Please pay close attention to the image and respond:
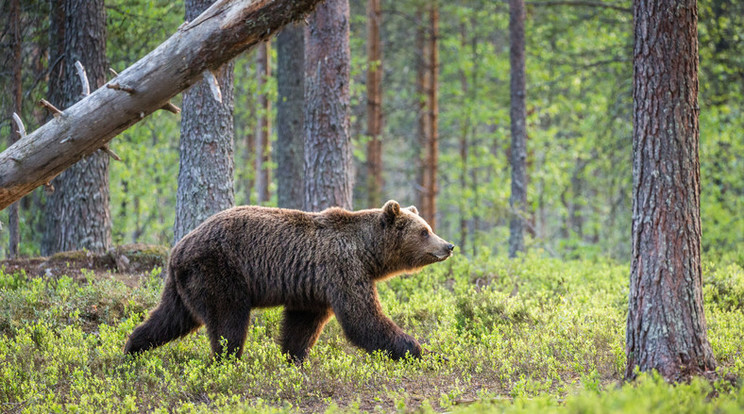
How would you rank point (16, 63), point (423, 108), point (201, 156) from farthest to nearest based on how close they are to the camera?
point (423, 108) → point (16, 63) → point (201, 156)

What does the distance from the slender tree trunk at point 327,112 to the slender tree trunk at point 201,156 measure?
166cm

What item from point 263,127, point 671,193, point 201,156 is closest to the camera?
point 671,193

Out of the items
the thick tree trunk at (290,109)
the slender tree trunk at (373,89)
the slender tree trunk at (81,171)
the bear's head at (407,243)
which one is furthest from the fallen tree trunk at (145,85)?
the slender tree trunk at (373,89)

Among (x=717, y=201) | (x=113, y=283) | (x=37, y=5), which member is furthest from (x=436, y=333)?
(x=717, y=201)

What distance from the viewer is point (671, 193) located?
5172 mm

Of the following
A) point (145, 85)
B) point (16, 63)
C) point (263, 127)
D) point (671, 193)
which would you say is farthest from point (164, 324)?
point (263, 127)

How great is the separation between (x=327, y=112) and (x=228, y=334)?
504 centimetres

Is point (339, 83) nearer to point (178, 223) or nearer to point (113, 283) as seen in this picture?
point (178, 223)

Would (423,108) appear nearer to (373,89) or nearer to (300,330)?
(373,89)

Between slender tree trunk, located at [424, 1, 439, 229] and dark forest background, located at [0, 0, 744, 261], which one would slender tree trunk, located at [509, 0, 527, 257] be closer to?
dark forest background, located at [0, 0, 744, 261]

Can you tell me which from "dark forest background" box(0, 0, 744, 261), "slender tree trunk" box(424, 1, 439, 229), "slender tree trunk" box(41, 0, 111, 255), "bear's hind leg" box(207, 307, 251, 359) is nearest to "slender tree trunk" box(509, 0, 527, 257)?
"dark forest background" box(0, 0, 744, 261)

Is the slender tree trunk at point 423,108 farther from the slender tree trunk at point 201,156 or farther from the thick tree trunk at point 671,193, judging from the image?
the thick tree trunk at point 671,193

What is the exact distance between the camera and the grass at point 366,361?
5.35 m

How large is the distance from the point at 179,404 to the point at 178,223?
429 cm
